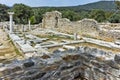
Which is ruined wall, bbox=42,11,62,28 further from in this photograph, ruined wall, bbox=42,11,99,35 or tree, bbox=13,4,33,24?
tree, bbox=13,4,33,24

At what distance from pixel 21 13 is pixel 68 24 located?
76.5 ft

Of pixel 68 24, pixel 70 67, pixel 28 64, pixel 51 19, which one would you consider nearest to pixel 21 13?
pixel 51 19

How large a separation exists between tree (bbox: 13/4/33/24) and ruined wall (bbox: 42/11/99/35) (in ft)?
57.5

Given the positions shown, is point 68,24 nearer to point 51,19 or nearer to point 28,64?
point 51,19

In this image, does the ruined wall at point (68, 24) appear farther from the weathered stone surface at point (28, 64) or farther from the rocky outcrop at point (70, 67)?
the weathered stone surface at point (28, 64)

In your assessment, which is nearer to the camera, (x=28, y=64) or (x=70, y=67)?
(x=28, y=64)

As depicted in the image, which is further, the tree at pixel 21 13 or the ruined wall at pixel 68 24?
the tree at pixel 21 13

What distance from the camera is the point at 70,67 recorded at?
10.0ft

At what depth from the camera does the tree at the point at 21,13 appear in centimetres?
4119

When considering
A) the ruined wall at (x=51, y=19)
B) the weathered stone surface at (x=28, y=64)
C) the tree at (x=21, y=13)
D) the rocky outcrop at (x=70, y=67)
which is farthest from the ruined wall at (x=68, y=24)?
the tree at (x=21, y=13)

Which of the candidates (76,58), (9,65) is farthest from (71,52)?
(9,65)

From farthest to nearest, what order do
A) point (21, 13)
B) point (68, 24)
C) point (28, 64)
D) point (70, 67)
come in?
point (21, 13) < point (68, 24) < point (70, 67) < point (28, 64)

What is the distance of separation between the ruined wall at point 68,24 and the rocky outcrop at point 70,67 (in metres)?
14.8

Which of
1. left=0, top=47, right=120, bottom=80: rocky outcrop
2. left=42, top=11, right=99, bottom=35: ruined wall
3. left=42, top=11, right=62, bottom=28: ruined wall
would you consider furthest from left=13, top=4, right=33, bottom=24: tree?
left=0, top=47, right=120, bottom=80: rocky outcrop
